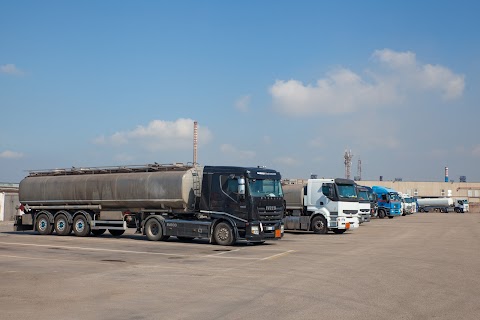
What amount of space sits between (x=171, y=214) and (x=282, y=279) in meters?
11.8

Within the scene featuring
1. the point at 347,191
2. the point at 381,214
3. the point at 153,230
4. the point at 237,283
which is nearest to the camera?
the point at 237,283

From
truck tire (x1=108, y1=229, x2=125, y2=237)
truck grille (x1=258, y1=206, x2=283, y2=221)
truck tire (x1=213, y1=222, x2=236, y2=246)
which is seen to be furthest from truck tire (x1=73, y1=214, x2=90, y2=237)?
truck grille (x1=258, y1=206, x2=283, y2=221)

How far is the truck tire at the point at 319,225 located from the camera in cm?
3020

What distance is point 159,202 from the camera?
24.5 meters

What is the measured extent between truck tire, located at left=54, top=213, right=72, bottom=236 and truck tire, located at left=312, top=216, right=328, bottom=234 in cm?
1286

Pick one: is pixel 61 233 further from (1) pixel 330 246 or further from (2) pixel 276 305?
(2) pixel 276 305

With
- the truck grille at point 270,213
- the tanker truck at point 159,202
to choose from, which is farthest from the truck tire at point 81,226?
the truck grille at point 270,213

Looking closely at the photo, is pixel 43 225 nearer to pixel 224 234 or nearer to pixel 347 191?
pixel 224 234

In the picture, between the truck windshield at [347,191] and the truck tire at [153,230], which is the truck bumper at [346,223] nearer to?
the truck windshield at [347,191]

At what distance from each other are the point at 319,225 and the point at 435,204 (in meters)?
69.6

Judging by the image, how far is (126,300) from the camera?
10.6 m

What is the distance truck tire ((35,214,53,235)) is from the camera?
28.5 meters

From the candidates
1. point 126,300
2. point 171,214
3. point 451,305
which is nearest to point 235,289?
point 126,300

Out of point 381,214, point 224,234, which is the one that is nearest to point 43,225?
point 224,234
